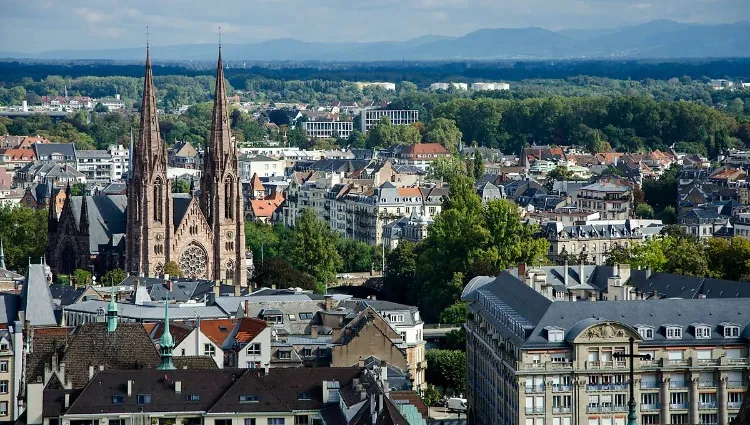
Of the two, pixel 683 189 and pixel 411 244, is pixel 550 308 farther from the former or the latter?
pixel 683 189

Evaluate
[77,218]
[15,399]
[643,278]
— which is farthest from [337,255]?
[15,399]

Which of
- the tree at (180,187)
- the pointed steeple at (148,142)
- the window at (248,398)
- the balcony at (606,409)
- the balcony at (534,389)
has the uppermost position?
the pointed steeple at (148,142)

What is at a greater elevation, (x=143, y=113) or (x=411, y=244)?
(x=143, y=113)

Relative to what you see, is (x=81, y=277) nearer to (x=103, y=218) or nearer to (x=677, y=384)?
(x=103, y=218)

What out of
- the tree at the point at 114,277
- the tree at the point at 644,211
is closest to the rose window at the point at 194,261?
the tree at the point at 114,277

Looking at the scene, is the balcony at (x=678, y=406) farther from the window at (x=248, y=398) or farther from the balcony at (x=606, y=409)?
the window at (x=248, y=398)

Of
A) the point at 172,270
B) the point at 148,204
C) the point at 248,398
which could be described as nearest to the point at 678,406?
the point at 248,398

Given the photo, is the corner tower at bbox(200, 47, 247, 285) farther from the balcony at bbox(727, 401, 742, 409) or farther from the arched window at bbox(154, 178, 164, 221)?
the balcony at bbox(727, 401, 742, 409)
